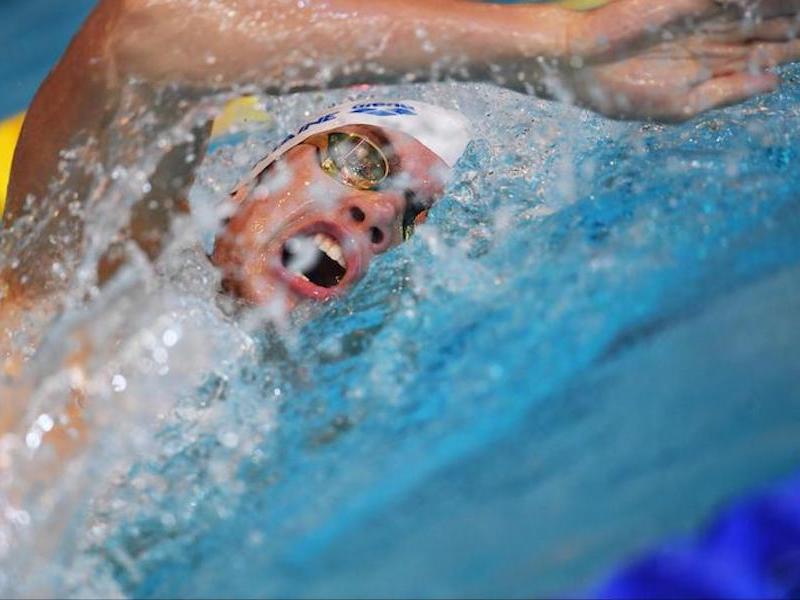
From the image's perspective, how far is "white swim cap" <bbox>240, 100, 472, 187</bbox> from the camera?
1.54 m

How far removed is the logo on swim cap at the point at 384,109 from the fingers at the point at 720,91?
0.45m

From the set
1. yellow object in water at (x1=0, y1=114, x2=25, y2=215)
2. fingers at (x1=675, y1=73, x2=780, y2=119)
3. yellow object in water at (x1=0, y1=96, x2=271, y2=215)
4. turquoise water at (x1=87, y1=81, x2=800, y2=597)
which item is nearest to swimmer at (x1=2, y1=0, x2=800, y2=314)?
fingers at (x1=675, y1=73, x2=780, y2=119)

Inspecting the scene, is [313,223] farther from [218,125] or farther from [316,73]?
[218,125]

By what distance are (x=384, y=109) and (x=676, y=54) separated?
0.46 meters

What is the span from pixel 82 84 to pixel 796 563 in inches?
34.4

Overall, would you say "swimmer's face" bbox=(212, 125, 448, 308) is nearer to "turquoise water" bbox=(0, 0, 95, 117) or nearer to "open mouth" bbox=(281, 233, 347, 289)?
"open mouth" bbox=(281, 233, 347, 289)

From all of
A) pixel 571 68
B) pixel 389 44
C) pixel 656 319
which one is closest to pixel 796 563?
pixel 656 319

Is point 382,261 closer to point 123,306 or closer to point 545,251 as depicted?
point 545,251

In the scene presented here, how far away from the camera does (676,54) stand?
1.22m

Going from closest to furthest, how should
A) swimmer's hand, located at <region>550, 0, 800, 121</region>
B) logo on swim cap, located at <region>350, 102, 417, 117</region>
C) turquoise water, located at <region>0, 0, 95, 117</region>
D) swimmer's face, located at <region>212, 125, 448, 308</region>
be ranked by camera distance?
swimmer's hand, located at <region>550, 0, 800, 121</region>
swimmer's face, located at <region>212, 125, 448, 308</region>
logo on swim cap, located at <region>350, 102, 417, 117</region>
turquoise water, located at <region>0, 0, 95, 117</region>

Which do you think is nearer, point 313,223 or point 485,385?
point 485,385

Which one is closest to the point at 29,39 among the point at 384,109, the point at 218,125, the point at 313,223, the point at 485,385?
the point at 218,125

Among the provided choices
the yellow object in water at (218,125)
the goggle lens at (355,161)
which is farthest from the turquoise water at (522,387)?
the yellow object in water at (218,125)

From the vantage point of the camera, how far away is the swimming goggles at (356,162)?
1484 mm
